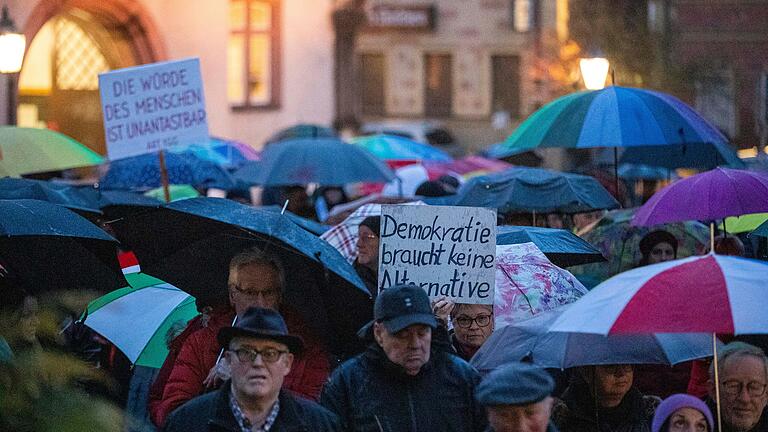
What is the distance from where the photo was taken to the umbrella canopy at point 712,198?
9.80 meters

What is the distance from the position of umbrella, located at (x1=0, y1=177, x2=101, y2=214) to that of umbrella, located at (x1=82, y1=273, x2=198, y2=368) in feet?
5.69

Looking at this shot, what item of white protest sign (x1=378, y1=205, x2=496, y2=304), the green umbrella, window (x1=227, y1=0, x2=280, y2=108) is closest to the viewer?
white protest sign (x1=378, y1=205, x2=496, y2=304)

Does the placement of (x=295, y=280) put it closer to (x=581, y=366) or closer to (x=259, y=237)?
(x=259, y=237)

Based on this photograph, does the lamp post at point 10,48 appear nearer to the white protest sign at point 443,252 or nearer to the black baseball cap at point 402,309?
the white protest sign at point 443,252

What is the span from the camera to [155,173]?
14.9m

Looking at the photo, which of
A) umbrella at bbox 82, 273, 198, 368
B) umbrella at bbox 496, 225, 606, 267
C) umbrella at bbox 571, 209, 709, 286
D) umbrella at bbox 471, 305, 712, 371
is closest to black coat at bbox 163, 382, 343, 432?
umbrella at bbox 471, 305, 712, 371

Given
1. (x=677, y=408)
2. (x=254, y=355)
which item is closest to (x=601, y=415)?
(x=677, y=408)

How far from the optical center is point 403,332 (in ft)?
20.7

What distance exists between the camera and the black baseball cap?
6.28 m

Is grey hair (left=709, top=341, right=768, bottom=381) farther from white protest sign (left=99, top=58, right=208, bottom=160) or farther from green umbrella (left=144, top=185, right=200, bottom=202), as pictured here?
green umbrella (left=144, top=185, right=200, bottom=202)

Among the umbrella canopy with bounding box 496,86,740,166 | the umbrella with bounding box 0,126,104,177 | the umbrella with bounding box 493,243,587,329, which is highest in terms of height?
the umbrella canopy with bounding box 496,86,740,166

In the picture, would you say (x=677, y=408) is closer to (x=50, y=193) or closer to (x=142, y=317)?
(x=142, y=317)

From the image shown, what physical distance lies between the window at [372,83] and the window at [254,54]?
93.0 ft

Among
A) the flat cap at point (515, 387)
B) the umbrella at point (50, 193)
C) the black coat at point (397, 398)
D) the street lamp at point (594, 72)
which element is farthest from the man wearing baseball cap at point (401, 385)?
the street lamp at point (594, 72)
